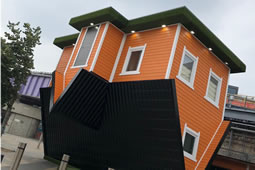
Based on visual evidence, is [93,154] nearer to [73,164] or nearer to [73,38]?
[73,164]

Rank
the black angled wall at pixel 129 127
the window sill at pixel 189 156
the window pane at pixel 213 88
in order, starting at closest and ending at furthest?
1. the black angled wall at pixel 129 127
2. the window sill at pixel 189 156
3. the window pane at pixel 213 88

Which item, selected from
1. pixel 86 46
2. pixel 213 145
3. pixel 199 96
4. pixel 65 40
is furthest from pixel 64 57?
pixel 213 145

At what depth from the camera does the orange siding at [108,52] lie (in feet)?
34.9

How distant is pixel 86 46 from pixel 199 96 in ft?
19.1

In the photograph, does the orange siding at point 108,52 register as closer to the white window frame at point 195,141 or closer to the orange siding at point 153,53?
the orange siding at point 153,53

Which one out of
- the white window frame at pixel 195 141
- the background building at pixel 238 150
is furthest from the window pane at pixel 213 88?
the background building at pixel 238 150

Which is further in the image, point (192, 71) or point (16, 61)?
point (16, 61)

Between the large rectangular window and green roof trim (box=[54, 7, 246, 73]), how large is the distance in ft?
3.39

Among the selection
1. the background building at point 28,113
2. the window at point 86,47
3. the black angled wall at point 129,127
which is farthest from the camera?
the background building at point 28,113

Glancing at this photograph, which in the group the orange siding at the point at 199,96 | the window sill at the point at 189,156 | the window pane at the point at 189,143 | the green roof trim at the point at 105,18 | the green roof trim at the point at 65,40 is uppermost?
the green roof trim at the point at 65,40

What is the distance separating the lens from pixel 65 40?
1572cm

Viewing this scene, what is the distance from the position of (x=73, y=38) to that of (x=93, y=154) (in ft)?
23.8

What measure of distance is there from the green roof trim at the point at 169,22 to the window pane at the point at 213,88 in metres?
1.19

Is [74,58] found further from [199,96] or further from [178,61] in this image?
[199,96]
